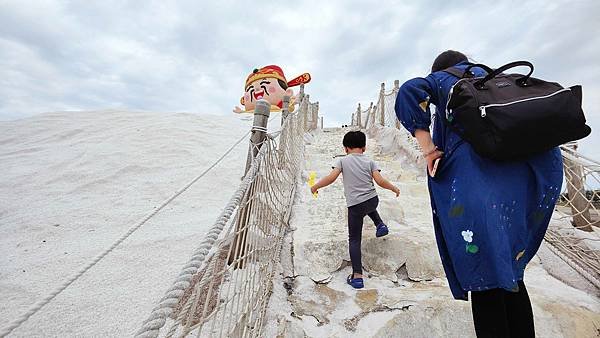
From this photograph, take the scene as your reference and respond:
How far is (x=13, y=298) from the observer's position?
1.70m

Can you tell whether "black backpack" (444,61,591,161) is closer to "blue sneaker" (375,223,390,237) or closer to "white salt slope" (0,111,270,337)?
"blue sneaker" (375,223,390,237)

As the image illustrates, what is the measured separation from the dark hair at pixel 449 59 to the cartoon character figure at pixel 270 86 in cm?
686

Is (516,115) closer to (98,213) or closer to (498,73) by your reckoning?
(498,73)

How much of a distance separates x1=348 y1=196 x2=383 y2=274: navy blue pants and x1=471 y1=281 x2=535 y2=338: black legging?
95cm

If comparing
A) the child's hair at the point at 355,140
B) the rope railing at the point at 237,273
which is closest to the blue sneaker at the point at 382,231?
the child's hair at the point at 355,140

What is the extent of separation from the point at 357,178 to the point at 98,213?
2453 mm

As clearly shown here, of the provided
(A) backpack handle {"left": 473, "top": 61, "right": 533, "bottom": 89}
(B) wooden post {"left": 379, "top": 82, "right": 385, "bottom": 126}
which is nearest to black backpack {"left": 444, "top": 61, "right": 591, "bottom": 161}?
(A) backpack handle {"left": 473, "top": 61, "right": 533, "bottom": 89}

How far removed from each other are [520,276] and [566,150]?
5.90 feet

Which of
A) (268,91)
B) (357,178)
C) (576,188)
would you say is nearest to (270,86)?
(268,91)

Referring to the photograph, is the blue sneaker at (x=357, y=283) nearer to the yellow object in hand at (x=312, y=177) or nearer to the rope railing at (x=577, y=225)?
the rope railing at (x=577, y=225)

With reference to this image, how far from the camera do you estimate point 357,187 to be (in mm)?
2062

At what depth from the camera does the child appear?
1952 mm

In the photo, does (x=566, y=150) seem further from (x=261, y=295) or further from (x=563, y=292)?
(x=261, y=295)

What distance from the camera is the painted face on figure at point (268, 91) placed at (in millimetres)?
7953
